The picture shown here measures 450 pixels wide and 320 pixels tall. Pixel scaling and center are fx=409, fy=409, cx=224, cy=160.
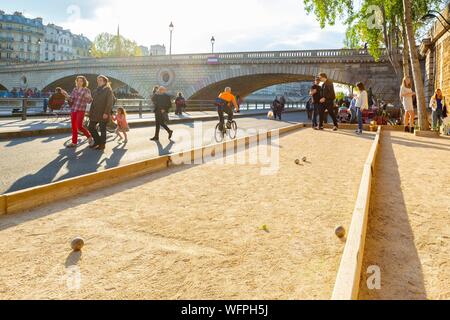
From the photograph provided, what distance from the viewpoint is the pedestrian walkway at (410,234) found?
8.56 ft

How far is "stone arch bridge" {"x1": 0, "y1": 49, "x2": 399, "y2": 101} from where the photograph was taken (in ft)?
116

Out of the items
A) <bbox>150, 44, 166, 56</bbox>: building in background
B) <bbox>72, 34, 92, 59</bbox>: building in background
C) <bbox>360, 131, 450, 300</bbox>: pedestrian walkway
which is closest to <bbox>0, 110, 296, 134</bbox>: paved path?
<bbox>360, 131, 450, 300</bbox>: pedestrian walkway

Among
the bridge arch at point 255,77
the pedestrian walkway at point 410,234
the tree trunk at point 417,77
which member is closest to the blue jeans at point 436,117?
the tree trunk at point 417,77

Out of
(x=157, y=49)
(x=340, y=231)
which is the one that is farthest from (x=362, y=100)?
(x=157, y=49)

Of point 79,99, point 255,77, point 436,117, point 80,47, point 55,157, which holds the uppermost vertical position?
point 80,47

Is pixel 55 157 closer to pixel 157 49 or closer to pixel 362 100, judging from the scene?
pixel 362 100

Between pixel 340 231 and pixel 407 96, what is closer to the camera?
pixel 340 231

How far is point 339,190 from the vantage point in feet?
17.6

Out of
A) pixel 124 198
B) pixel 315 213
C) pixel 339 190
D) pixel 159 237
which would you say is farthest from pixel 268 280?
pixel 339 190

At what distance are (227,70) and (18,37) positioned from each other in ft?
250

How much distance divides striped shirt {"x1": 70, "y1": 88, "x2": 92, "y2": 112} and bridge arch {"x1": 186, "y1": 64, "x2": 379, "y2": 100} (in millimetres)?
31089

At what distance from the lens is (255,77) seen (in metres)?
46.1

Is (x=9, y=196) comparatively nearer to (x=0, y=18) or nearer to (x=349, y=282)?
(x=349, y=282)
